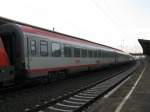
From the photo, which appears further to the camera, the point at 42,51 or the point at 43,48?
the point at 43,48

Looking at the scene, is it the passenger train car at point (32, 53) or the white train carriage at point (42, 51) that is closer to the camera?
the passenger train car at point (32, 53)

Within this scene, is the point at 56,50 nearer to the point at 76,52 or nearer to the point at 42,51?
the point at 42,51

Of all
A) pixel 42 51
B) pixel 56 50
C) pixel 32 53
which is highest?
pixel 56 50

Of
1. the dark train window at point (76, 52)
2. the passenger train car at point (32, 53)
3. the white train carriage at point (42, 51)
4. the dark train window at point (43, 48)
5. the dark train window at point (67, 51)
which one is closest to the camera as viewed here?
the passenger train car at point (32, 53)

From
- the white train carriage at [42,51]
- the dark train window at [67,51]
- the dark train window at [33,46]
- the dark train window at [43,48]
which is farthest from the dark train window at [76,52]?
the dark train window at [33,46]

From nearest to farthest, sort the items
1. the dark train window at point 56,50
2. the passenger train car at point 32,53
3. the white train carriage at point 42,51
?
the passenger train car at point 32,53 < the white train carriage at point 42,51 < the dark train window at point 56,50

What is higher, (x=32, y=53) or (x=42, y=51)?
(x=42, y=51)

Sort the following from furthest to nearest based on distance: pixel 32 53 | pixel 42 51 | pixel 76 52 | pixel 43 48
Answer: pixel 76 52, pixel 43 48, pixel 42 51, pixel 32 53

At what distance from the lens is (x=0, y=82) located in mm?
14461

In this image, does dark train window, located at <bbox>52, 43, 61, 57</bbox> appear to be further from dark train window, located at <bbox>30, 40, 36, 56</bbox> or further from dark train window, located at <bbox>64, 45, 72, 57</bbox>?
dark train window, located at <bbox>30, 40, 36, 56</bbox>

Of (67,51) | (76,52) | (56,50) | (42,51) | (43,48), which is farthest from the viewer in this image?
(76,52)

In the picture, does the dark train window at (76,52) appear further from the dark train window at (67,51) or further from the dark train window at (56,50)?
the dark train window at (56,50)

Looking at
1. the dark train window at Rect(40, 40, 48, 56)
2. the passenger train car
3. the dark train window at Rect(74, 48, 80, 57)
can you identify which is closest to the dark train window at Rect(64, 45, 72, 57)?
the passenger train car

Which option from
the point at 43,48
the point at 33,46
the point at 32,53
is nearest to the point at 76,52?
the point at 43,48
